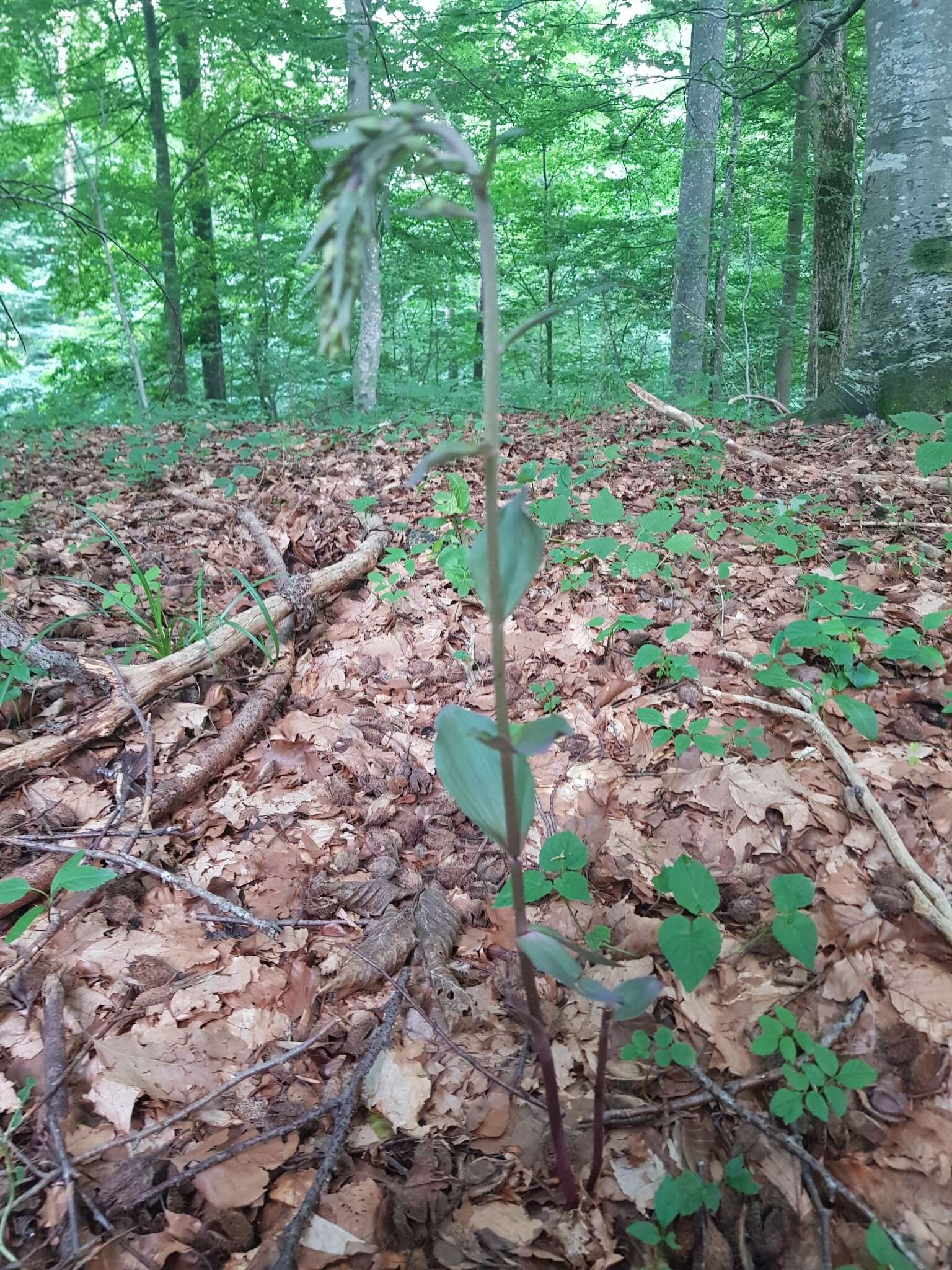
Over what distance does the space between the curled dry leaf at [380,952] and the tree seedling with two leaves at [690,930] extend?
1.87ft

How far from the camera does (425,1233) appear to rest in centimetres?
96

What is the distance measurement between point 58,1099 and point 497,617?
1.13 metres

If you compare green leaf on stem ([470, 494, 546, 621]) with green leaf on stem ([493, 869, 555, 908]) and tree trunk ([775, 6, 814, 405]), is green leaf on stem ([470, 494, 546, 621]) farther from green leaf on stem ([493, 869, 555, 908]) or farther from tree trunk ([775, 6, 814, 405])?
tree trunk ([775, 6, 814, 405])

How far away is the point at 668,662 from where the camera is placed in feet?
6.42

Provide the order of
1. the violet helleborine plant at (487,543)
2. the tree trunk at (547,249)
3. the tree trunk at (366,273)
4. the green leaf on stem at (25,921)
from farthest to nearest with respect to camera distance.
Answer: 1. the tree trunk at (547,249)
2. the tree trunk at (366,273)
3. the green leaf on stem at (25,921)
4. the violet helleborine plant at (487,543)

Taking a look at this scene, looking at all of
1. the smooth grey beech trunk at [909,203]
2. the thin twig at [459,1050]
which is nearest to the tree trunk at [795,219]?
the smooth grey beech trunk at [909,203]

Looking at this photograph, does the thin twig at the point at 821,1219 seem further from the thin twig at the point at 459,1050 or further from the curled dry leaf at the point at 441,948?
the curled dry leaf at the point at 441,948

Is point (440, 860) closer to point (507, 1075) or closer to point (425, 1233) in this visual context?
point (507, 1075)

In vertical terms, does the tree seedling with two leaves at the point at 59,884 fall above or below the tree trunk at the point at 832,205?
below

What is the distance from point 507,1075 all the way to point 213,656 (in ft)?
5.28

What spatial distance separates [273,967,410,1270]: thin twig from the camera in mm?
929

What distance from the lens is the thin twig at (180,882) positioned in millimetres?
1453

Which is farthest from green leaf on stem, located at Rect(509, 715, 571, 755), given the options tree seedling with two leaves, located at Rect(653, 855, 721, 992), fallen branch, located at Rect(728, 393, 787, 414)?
fallen branch, located at Rect(728, 393, 787, 414)

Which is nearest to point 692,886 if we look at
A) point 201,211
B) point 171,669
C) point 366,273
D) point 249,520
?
point 171,669
